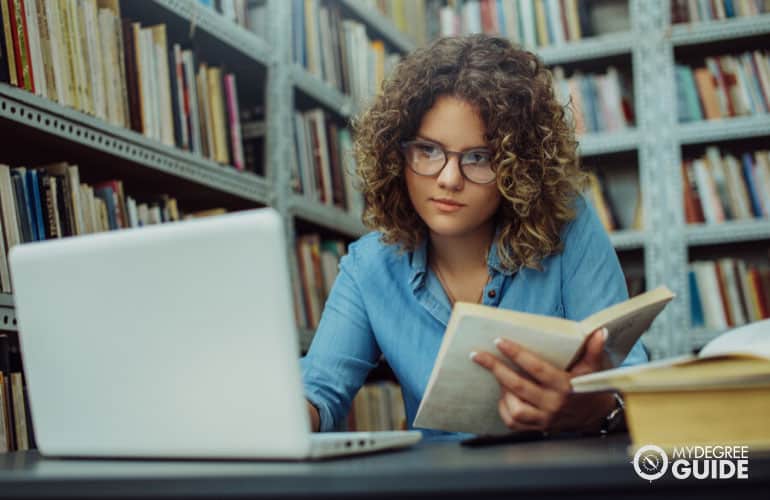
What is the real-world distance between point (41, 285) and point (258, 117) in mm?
1533

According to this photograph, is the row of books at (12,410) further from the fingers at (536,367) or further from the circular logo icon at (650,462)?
the circular logo icon at (650,462)

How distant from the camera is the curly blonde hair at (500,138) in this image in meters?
1.23

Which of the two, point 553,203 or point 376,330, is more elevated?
point 553,203

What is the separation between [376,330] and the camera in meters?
1.32

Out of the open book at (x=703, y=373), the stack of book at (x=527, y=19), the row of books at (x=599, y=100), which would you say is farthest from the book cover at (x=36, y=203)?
the row of books at (x=599, y=100)

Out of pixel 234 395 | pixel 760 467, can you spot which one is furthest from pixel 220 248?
pixel 760 467

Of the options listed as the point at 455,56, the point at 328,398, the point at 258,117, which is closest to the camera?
the point at 328,398

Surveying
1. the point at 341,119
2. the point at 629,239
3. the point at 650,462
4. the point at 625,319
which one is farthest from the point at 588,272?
the point at 629,239

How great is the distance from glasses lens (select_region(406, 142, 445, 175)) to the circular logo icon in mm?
698

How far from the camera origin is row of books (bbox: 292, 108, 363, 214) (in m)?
2.28

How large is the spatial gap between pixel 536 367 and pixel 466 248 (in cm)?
58

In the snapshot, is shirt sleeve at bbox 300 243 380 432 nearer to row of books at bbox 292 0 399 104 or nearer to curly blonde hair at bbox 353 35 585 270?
curly blonde hair at bbox 353 35 585 270

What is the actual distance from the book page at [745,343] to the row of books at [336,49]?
1682mm

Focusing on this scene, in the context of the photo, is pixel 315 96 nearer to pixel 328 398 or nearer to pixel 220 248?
pixel 328 398
